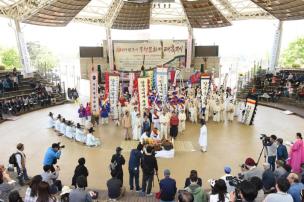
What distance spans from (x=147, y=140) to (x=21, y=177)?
3.91 metres

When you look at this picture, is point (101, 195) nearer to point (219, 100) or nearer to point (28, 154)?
point (28, 154)

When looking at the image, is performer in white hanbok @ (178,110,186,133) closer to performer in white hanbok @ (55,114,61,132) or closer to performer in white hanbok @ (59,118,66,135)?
performer in white hanbok @ (59,118,66,135)

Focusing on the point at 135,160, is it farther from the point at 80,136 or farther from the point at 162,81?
the point at 162,81

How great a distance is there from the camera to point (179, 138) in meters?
12.2

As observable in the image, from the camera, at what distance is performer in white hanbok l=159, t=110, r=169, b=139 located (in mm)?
11852

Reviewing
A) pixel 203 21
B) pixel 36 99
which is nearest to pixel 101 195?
pixel 36 99

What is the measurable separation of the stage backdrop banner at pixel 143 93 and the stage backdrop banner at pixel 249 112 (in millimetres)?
4890

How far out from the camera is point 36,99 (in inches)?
754

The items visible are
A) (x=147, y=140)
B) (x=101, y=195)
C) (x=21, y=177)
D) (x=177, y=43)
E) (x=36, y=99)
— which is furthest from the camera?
(x=177, y=43)

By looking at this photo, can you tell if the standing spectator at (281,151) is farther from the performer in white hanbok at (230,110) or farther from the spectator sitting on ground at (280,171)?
the performer in white hanbok at (230,110)

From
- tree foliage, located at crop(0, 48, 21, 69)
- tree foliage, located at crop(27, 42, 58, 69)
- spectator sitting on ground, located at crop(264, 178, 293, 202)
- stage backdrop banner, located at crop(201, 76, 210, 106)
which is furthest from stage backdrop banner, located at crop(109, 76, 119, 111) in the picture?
tree foliage, located at crop(27, 42, 58, 69)

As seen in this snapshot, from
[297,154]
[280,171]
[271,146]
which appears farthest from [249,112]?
[280,171]

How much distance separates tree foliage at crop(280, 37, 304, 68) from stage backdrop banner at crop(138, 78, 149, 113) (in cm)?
2418

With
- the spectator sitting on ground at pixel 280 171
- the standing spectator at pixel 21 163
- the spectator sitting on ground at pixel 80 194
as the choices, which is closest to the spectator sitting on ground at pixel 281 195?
the spectator sitting on ground at pixel 280 171
